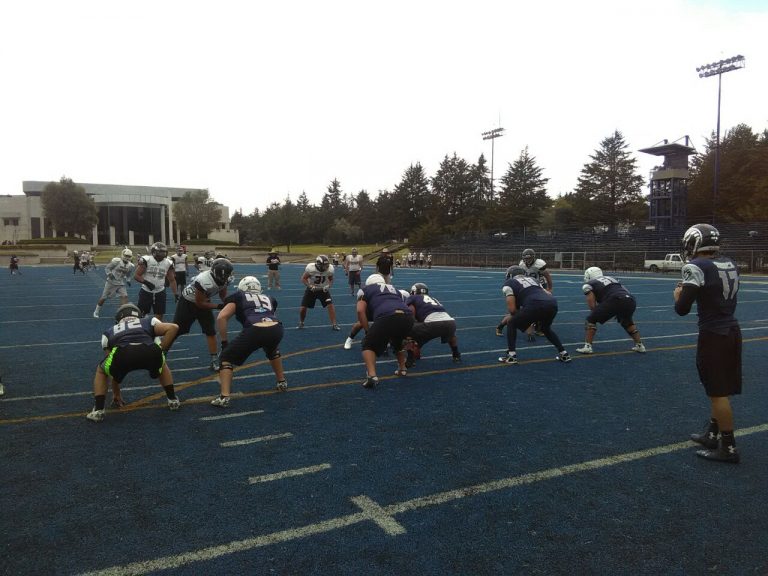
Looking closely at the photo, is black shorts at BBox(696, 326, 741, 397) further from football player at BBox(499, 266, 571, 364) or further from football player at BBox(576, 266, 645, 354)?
football player at BBox(576, 266, 645, 354)

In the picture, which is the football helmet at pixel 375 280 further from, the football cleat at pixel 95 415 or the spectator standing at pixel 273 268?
the spectator standing at pixel 273 268

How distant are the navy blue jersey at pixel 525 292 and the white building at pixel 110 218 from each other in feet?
258

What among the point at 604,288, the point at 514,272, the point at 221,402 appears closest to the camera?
the point at 221,402

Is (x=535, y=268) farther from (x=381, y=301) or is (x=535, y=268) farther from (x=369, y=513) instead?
(x=369, y=513)

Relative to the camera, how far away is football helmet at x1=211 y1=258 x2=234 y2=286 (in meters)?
7.08

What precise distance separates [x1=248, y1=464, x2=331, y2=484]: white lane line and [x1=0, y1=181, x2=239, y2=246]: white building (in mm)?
80548

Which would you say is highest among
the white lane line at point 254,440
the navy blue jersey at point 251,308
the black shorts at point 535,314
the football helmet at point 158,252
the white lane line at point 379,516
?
the football helmet at point 158,252

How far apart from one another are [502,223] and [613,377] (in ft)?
207

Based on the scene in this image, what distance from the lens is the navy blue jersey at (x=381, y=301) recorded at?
21.7ft

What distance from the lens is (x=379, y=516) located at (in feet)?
11.3

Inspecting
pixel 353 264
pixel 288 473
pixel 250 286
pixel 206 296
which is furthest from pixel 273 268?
pixel 288 473

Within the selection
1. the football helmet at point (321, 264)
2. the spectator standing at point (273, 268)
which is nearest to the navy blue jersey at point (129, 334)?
the football helmet at point (321, 264)

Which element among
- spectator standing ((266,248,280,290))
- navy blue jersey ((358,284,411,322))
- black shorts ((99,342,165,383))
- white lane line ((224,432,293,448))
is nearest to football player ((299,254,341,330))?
navy blue jersey ((358,284,411,322))

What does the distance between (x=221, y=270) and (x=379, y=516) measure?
4.62 meters
